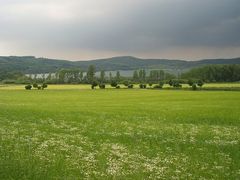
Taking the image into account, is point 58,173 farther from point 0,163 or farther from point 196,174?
point 196,174

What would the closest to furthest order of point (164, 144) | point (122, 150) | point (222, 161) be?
point (222, 161) < point (122, 150) < point (164, 144)

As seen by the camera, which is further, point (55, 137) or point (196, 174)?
point (55, 137)

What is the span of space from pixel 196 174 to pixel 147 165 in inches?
117

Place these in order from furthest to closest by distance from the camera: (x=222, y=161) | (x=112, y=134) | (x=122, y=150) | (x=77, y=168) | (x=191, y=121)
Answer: (x=191, y=121) < (x=112, y=134) < (x=122, y=150) < (x=222, y=161) < (x=77, y=168)

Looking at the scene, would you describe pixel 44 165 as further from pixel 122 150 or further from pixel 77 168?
pixel 122 150

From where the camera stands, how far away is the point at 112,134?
1238 inches

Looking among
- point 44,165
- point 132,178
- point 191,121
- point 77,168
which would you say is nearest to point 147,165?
point 132,178

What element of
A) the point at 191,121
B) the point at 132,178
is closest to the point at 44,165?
the point at 132,178

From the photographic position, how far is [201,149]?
87.3ft

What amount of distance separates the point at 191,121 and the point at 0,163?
27.4m

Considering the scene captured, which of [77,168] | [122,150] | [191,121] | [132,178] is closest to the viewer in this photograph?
[132,178]

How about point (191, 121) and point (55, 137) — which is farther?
point (191, 121)

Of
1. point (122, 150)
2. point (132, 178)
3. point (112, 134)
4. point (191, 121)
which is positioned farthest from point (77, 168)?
point (191, 121)

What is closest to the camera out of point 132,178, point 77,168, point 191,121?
point 132,178
